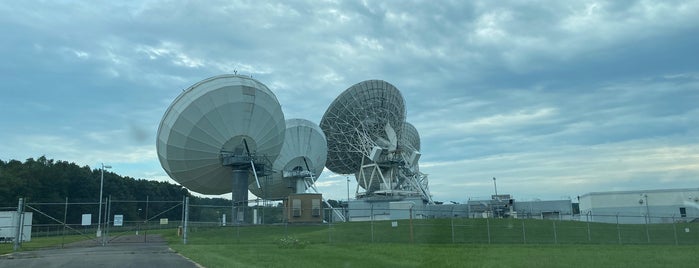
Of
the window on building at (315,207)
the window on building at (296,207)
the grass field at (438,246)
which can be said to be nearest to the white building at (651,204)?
the grass field at (438,246)

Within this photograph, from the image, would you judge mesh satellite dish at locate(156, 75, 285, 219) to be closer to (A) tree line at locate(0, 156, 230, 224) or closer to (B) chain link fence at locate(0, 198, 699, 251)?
(B) chain link fence at locate(0, 198, 699, 251)

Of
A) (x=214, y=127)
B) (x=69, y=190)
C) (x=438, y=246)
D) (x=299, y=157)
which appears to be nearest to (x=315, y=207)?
(x=214, y=127)

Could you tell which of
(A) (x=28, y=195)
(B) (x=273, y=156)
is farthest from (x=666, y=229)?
(A) (x=28, y=195)

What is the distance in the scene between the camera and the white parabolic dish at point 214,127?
41594mm

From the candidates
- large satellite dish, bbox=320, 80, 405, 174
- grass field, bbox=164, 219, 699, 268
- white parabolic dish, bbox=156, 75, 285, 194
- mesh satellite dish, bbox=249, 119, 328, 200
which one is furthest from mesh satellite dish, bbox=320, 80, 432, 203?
grass field, bbox=164, 219, 699, 268

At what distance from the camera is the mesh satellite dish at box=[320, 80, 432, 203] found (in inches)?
2606

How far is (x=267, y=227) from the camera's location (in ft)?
131

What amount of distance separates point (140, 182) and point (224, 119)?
8447 cm

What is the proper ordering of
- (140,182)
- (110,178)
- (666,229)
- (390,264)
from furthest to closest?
(140,182) → (110,178) → (666,229) → (390,264)

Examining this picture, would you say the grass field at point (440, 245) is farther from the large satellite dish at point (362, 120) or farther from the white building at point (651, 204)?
the large satellite dish at point (362, 120)

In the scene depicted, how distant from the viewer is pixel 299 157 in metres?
63.0

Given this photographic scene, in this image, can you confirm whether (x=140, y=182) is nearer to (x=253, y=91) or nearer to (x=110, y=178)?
(x=110, y=178)

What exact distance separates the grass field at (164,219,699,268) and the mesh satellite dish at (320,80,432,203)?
24.2 meters

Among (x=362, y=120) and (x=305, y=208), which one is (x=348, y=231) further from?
(x=362, y=120)
